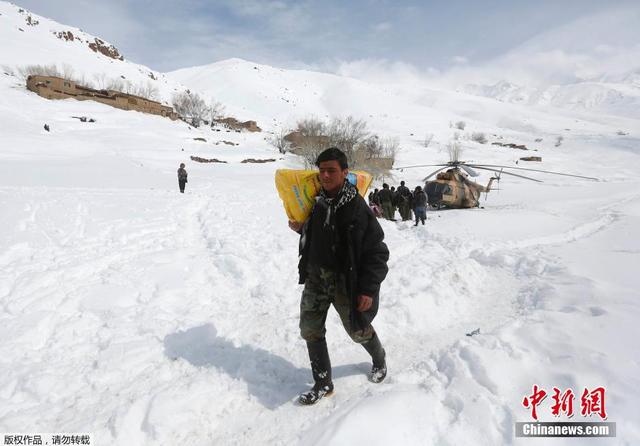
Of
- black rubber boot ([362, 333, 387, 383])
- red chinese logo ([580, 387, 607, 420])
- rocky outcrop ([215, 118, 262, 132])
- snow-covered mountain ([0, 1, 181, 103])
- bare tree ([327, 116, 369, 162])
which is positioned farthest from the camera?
rocky outcrop ([215, 118, 262, 132])

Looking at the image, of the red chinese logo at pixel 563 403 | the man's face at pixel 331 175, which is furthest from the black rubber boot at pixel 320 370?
the red chinese logo at pixel 563 403

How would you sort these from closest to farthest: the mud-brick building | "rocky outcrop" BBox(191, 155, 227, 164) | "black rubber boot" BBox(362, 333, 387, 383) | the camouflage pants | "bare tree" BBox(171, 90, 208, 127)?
the camouflage pants → "black rubber boot" BBox(362, 333, 387, 383) → "rocky outcrop" BBox(191, 155, 227, 164) → the mud-brick building → "bare tree" BBox(171, 90, 208, 127)

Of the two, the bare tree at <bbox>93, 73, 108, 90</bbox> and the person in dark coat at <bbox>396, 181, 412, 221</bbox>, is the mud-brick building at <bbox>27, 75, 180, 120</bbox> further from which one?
the person in dark coat at <bbox>396, 181, 412, 221</bbox>

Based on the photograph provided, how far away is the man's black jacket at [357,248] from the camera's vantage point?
102 inches

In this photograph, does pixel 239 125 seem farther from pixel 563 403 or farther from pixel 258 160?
pixel 563 403

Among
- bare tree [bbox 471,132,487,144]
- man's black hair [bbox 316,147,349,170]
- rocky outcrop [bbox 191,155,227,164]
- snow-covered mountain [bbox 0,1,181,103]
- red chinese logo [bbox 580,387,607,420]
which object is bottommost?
rocky outcrop [bbox 191,155,227,164]

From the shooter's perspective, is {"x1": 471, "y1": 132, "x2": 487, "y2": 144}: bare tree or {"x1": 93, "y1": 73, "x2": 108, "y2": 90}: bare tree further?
{"x1": 471, "y1": 132, "x2": 487, "y2": 144}: bare tree

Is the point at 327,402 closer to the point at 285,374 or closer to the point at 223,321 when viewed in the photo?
the point at 285,374

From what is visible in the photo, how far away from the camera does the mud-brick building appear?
1838 inches

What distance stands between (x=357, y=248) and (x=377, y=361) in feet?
3.81

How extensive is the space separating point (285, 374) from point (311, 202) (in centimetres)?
169

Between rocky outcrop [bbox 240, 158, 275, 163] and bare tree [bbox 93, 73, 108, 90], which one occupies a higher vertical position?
bare tree [bbox 93, 73, 108, 90]

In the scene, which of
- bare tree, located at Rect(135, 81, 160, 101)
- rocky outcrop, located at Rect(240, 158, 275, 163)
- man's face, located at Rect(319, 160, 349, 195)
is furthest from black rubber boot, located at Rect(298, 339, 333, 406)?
bare tree, located at Rect(135, 81, 160, 101)

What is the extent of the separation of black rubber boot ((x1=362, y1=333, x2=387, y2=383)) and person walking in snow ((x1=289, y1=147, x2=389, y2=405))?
3 centimetres
